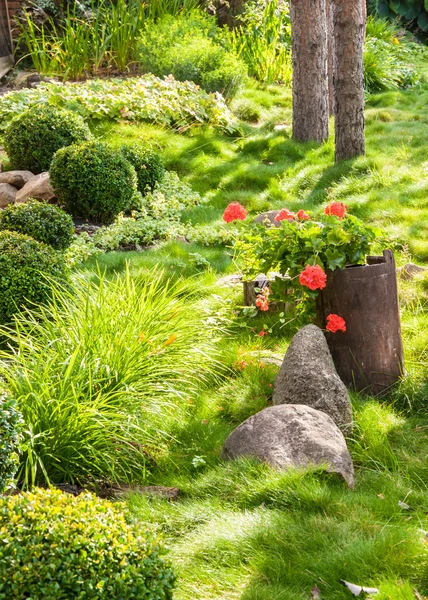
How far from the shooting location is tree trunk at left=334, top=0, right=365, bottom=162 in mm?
9469

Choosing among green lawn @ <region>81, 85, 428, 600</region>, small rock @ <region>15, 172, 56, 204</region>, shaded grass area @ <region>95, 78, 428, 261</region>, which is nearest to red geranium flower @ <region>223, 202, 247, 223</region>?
green lawn @ <region>81, 85, 428, 600</region>

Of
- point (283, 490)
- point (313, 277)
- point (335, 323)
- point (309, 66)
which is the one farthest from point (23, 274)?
point (309, 66)

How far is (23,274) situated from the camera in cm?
600

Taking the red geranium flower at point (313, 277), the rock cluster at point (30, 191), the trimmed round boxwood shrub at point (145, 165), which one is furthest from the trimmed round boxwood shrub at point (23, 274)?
the trimmed round boxwood shrub at point (145, 165)

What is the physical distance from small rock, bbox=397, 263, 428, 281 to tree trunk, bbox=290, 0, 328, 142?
4.99 metres

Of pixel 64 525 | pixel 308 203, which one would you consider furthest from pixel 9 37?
pixel 64 525

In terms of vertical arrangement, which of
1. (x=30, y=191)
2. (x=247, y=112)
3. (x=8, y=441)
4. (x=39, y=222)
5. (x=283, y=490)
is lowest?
(x=247, y=112)

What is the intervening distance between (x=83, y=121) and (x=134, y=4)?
575 cm

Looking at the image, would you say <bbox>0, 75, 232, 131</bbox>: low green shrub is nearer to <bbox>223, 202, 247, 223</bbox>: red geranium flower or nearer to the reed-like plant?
the reed-like plant

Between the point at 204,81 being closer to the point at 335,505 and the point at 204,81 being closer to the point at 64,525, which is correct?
the point at 335,505

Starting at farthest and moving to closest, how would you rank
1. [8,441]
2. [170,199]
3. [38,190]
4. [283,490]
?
[170,199] → [38,190] → [283,490] → [8,441]

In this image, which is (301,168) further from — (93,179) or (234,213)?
(234,213)

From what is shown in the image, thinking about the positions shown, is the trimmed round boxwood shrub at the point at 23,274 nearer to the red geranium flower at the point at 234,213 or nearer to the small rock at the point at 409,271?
the red geranium flower at the point at 234,213

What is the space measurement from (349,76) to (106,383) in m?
6.46
